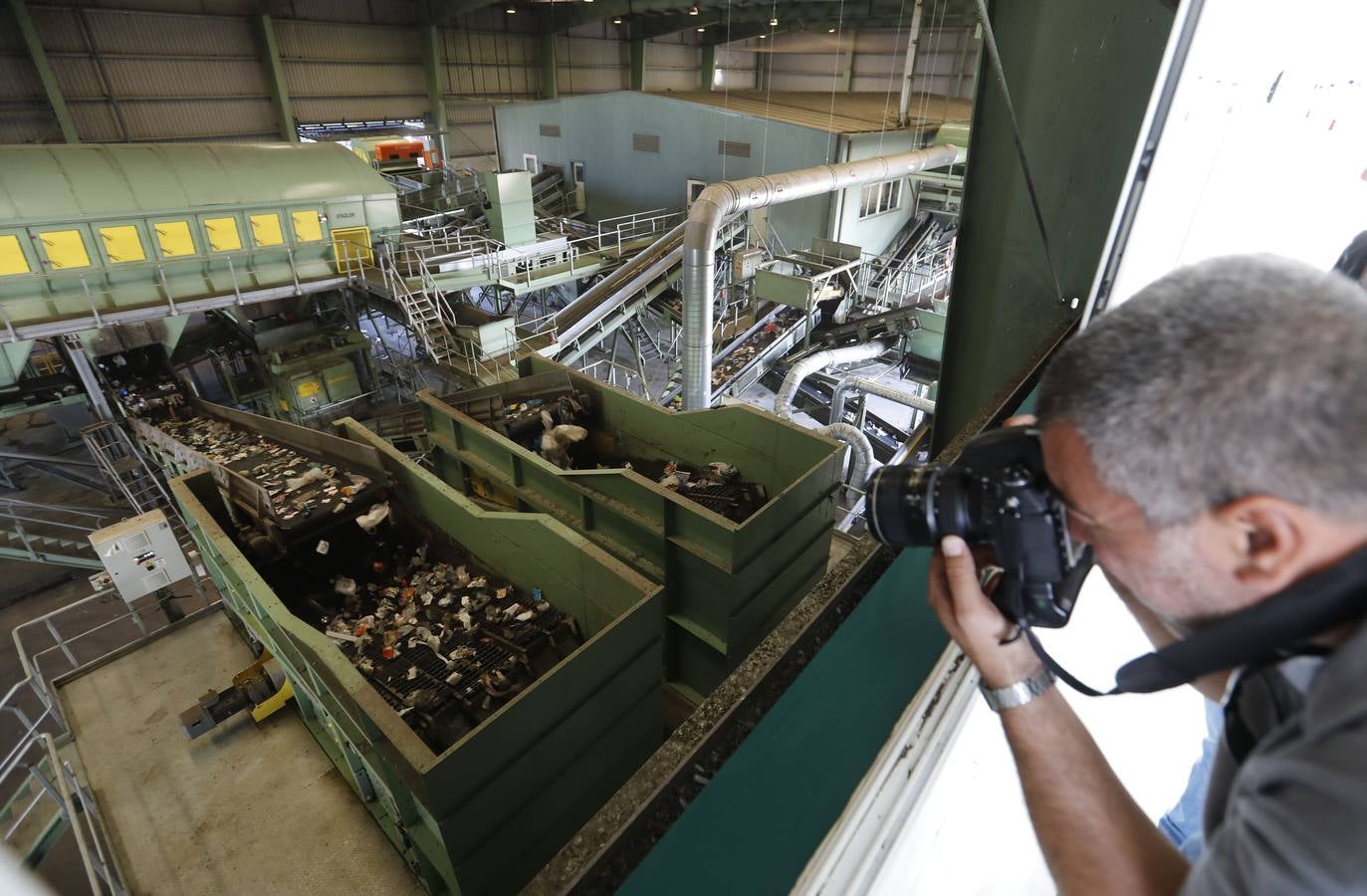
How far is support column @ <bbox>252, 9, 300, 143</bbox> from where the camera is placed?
47.6ft

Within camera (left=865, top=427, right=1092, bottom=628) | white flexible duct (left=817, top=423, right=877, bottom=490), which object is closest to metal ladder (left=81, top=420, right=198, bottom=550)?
white flexible duct (left=817, top=423, right=877, bottom=490)

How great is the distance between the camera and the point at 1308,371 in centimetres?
55

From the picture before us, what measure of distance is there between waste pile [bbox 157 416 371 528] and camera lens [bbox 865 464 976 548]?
429cm

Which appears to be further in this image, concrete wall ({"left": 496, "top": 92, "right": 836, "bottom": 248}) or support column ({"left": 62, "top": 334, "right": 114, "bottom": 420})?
concrete wall ({"left": 496, "top": 92, "right": 836, "bottom": 248})

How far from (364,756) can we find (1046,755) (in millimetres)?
3147

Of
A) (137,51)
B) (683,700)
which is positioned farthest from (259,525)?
(137,51)

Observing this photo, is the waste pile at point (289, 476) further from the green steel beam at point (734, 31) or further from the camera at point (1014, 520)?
the green steel beam at point (734, 31)

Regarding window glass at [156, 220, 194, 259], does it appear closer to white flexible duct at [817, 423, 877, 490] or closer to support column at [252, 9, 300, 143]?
white flexible duct at [817, 423, 877, 490]

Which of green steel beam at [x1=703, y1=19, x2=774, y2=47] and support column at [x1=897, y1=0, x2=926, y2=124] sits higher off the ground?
green steel beam at [x1=703, y1=19, x2=774, y2=47]

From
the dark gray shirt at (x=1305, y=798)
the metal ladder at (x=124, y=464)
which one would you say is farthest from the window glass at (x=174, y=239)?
the dark gray shirt at (x=1305, y=798)

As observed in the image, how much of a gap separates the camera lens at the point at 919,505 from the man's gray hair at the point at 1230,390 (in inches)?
14.3

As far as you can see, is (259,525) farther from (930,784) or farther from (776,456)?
(930,784)

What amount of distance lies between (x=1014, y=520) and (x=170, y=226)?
381 inches

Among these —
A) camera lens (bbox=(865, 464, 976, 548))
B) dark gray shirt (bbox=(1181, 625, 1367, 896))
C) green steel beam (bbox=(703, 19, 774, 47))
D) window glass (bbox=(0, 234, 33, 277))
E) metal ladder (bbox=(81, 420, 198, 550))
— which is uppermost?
green steel beam (bbox=(703, 19, 774, 47))
